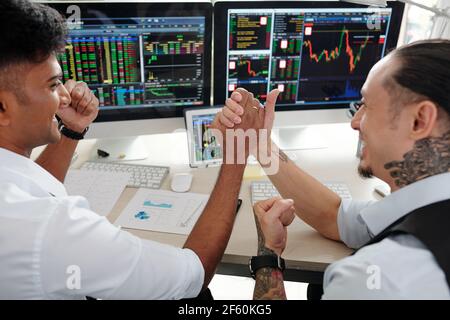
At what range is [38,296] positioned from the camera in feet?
2.48

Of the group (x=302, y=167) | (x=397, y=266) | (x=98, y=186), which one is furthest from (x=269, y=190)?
(x=397, y=266)

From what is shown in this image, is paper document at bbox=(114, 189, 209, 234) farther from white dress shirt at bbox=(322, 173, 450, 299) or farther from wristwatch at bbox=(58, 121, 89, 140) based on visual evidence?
white dress shirt at bbox=(322, 173, 450, 299)

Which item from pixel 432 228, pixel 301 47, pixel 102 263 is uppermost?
pixel 301 47

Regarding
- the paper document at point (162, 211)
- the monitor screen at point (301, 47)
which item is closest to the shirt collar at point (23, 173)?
the paper document at point (162, 211)

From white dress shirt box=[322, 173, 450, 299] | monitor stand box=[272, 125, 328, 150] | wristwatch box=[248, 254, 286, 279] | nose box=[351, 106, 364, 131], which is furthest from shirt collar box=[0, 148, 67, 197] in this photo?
monitor stand box=[272, 125, 328, 150]

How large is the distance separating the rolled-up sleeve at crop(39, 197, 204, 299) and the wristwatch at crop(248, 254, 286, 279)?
0.18 metres

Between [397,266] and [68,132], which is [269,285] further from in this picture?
[68,132]

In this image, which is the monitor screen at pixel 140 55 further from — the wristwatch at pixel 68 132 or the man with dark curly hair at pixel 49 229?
the man with dark curly hair at pixel 49 229

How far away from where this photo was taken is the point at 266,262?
1025 millimetres

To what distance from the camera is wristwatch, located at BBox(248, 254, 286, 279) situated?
40.3 inches

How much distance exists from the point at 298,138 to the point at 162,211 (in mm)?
730

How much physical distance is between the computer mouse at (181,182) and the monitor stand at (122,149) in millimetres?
244
